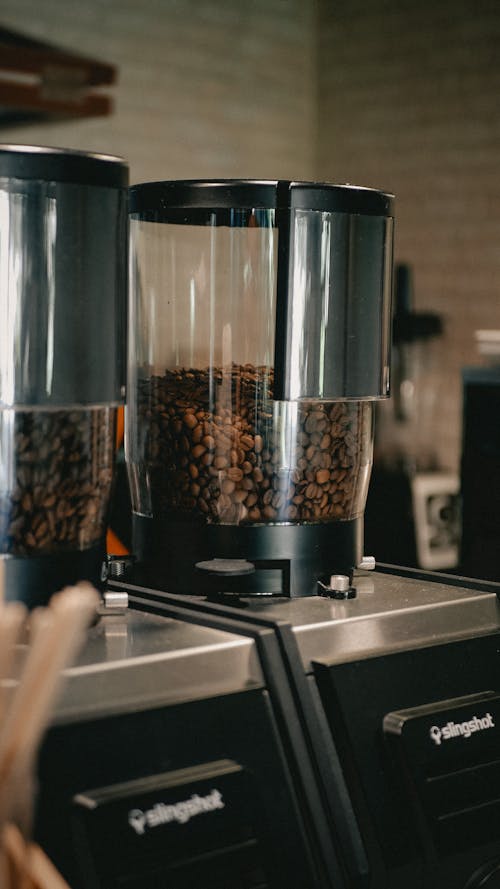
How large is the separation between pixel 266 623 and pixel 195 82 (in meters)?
4.55

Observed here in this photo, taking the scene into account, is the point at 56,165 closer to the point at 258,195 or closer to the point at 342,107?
the point at 258,195

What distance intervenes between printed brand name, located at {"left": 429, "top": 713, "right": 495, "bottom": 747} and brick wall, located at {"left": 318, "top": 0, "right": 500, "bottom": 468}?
4.15m

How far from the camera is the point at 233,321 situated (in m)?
1.24

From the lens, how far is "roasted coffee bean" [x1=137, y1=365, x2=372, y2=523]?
1.19 m

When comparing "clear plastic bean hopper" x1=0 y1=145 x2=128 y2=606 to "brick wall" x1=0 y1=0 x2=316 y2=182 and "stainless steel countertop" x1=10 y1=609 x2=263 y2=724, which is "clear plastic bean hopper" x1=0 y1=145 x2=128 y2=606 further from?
"brick wall" x1=0 y1=0 x2=316 y2=182

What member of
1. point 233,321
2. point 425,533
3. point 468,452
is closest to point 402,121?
point 425,533

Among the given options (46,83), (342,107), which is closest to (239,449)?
(46,83)

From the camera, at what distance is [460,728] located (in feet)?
3.51

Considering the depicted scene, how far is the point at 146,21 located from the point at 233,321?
415cm

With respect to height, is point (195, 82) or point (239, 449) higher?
point (195, 82)

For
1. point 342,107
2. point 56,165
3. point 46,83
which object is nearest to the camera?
point 56,165

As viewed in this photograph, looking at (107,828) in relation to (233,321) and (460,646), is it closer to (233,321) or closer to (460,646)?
(460,646)

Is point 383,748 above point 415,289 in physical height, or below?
below

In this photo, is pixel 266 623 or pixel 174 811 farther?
pixel 266 623
